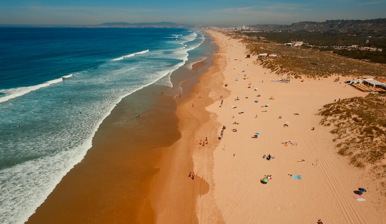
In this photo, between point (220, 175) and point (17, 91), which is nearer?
point (220, 175)

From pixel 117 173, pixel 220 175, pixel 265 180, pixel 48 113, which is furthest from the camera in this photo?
pixel 48 113

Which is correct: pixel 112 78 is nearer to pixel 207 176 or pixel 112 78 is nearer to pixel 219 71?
pixel 219 71

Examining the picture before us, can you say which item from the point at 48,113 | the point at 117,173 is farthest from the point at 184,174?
the point at 48,113

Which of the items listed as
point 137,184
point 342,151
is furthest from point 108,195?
point 342,151

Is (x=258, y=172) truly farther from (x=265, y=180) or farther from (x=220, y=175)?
(x=220, y=175)

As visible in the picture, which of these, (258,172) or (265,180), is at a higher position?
(265,180)

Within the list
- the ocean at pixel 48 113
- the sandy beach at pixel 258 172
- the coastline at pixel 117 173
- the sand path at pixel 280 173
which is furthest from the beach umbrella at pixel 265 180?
the ocean at pixel 48 113

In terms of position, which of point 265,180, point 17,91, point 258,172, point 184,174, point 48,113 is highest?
point 17,91

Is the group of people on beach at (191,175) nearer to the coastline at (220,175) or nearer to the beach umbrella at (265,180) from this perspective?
the coastline at (220,175)
